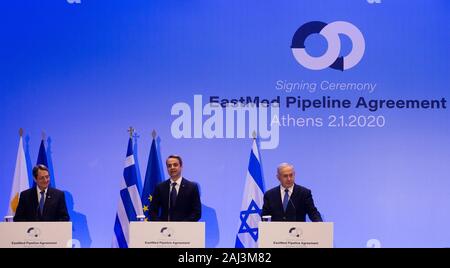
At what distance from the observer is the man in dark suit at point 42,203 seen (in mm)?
7387

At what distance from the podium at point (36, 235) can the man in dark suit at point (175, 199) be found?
1052 mm

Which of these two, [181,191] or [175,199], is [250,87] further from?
[175,199]

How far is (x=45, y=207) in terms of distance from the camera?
7.41 metres

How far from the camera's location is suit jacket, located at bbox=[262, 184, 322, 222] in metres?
7.43

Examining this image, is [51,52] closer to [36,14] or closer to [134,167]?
[36,14]

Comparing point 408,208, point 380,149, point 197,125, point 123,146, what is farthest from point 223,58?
point 408,208

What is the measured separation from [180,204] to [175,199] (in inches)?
3.0

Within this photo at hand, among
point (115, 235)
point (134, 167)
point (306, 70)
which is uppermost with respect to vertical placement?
point (306, 70)

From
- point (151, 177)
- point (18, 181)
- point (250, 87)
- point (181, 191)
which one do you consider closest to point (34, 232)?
point (18, 181)

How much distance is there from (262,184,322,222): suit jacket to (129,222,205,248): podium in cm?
103

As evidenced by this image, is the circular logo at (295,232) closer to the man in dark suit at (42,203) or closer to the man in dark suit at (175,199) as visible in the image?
the man in dark suit at (175,199)

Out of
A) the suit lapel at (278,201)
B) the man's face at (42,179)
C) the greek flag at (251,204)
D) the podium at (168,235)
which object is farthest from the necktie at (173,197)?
the man's face at (42,179)

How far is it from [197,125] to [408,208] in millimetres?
2426

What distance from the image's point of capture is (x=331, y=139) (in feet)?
26.5
